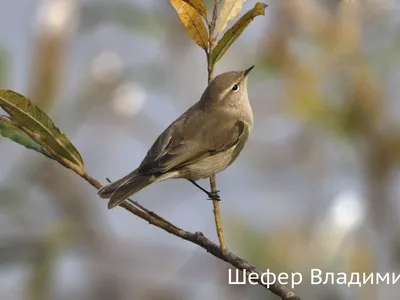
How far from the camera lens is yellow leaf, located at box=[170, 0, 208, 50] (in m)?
1.64

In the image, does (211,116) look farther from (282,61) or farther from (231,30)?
(231,30)

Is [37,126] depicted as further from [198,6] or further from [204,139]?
[204,139]

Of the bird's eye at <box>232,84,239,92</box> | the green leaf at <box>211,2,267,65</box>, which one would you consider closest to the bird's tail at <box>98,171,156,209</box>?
the green leaf at <box>211,2,267,65</box>

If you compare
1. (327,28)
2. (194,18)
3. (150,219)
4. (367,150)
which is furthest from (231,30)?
(327,28)

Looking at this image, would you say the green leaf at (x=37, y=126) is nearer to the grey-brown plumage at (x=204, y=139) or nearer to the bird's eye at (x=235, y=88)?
the grey-brown plumage at (x=204, y=139)

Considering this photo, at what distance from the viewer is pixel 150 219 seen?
146 cm

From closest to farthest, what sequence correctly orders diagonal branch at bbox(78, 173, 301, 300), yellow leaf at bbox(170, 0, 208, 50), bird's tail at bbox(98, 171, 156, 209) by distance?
diagonal branch at bbox(78, 173, 301, 300), yellow leaf at bbox(170, 0, 208, 50), bird's tail at bbox(98, 171, 156, 209)

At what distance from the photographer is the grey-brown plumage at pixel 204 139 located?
8.37ft

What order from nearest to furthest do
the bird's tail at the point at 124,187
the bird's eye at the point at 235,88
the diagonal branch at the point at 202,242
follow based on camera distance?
the diagonal branch at the point at 202,242, the bird's tail at the point at 124,187, the bird's eye at the point at 235,88

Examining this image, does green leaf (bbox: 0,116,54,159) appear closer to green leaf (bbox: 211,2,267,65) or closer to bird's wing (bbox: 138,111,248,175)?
green leaf (bbox: 211,2,267,65)

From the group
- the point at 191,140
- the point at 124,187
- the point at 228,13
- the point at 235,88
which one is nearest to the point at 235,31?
the point at 228,13

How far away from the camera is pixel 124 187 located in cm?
215

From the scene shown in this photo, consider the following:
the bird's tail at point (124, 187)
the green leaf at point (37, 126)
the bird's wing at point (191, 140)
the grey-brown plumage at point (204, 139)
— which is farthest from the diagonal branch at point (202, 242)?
the bird's wing at point (191, 140)

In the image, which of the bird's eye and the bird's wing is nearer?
the bird's wing
